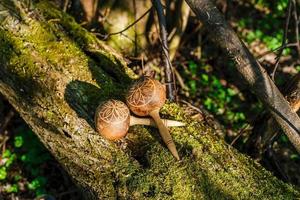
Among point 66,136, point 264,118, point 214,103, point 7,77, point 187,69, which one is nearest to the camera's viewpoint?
point 66,136

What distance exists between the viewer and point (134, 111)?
11.2ft

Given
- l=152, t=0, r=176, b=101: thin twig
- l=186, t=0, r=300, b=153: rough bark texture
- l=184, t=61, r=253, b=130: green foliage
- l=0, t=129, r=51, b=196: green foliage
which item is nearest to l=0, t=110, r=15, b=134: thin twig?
l=0, t=129, r=51, b=196: green foliage

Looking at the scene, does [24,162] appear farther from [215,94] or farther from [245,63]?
[245,63]

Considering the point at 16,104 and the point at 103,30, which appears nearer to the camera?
the point at 16,104

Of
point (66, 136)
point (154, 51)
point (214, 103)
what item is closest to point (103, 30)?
point (154, 51)

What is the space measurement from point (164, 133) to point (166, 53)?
1.00 m

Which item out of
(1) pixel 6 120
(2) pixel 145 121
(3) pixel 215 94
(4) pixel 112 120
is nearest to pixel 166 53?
(2) pixel 145 121

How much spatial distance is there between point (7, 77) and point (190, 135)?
1753mm

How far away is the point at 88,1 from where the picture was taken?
5152 mm

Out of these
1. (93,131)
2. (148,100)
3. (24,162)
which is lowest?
(24,162)

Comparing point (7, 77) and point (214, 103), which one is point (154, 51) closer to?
point (214, 103)

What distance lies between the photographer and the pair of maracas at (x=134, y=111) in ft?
10.7

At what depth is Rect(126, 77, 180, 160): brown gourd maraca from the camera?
3324mm

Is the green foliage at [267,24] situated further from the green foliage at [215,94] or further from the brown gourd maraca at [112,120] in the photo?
the brown gourd maraca at [112,120]
